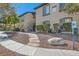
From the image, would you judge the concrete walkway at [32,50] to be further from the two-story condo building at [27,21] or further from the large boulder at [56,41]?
the two-story condo building at [27,21]

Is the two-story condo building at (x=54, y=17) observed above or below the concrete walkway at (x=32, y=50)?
above

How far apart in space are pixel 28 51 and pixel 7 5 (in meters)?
1.10

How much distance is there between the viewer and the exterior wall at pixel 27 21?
17.1 feet

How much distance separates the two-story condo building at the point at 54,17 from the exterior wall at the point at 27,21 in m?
0.12

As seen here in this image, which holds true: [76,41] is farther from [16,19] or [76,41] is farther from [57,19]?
[16,19]

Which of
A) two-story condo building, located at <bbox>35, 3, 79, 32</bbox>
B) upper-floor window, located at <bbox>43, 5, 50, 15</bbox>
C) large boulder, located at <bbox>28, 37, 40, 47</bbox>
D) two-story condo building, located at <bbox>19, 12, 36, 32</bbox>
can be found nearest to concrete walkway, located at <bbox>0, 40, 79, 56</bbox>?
large boulder, located at <bbox>28, 37, 40, 47</bbox>

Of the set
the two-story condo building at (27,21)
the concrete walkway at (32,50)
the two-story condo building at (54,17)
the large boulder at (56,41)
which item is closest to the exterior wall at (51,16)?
the two-story condo building at (54,17)

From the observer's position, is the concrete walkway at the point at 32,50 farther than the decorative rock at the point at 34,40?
No

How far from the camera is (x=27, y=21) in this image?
5336 millimetres

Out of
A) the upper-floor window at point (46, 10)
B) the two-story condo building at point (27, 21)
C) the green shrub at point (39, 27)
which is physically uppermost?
the upper-floor window at point (46, 10)

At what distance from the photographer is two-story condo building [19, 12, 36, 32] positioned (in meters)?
5.21

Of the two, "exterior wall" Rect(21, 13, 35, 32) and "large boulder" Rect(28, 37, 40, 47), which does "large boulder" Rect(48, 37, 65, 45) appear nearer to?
"large boulder" Rect(28, 37, 40, 47)

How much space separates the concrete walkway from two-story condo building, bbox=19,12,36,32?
380mm

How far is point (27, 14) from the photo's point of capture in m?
5.35
